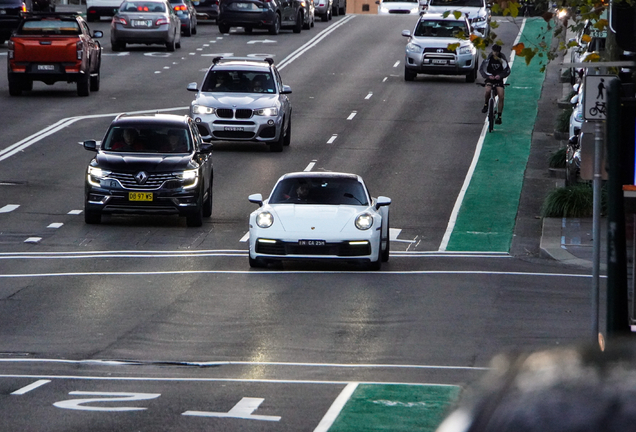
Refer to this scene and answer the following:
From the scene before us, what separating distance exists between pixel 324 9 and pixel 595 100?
166 ft

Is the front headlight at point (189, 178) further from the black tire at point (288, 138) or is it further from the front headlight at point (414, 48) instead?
the front headlight at point (414, 48)

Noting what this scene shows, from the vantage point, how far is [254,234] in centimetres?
1767

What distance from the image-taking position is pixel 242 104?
1123 inches

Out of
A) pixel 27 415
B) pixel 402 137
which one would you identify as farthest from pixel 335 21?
pixel 27 415

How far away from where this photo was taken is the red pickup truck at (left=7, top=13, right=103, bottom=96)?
34.1 m

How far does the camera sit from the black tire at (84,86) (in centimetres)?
3611

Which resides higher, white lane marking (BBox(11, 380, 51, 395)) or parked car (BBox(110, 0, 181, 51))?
white lane marking (BBox(11, 380, 51, 395))

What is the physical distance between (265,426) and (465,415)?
6445mm

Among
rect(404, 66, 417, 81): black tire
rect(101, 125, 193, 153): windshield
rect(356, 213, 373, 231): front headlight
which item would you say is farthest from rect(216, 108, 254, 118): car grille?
rect(404, 66, 417, 81): black tire

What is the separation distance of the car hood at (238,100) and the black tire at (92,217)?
7.39m

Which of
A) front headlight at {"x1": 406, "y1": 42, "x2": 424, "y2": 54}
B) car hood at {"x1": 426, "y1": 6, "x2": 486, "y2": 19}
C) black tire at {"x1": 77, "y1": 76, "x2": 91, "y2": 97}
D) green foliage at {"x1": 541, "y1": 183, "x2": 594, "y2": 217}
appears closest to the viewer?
green foliage at {"x1": 541, "y1": 183, "x2": 594, "y2": 217}

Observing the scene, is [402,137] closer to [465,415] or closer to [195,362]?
[195,362]

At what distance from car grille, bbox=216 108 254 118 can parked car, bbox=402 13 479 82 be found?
12.7 m

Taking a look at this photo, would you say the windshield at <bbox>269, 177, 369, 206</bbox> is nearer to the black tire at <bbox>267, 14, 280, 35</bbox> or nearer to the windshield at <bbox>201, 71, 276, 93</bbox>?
the windshield at <bbox>201, 71, 276, 93</bbox>
